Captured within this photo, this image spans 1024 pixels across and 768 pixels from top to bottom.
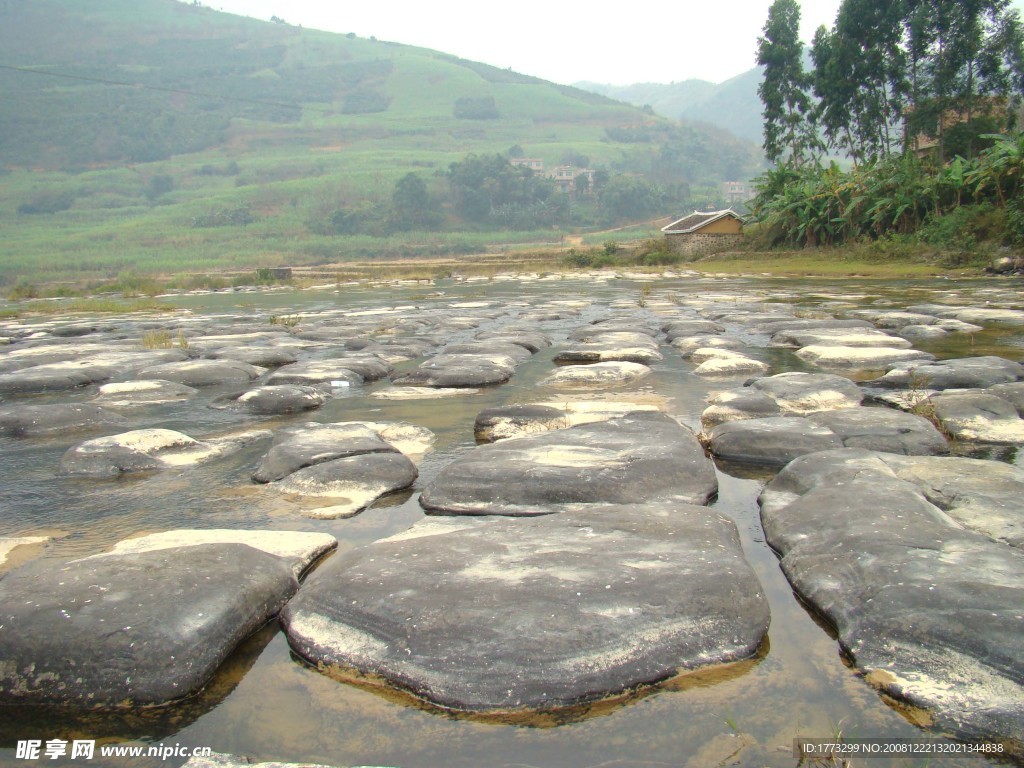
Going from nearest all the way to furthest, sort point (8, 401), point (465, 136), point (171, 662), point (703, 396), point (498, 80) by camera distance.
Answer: point (171, 662), point (703, 396), point (8, 401), point (465, 136), point (498, 80)

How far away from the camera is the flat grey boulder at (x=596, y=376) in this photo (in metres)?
5.43

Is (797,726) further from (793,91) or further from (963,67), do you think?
(793,91)

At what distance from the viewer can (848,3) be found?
24828 mm

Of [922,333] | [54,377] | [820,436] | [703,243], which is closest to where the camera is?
[820,436]

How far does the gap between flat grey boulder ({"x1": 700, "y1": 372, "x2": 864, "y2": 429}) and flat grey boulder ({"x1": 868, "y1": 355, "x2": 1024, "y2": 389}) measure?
1.67 ft

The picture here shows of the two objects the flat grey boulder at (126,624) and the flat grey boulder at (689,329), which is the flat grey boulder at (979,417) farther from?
the flat grey boulder at (689,329)

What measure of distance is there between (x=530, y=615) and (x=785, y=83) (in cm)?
3147

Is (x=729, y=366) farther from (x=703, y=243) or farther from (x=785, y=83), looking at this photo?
(x=785, y=83)

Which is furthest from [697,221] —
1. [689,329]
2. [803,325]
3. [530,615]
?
[530,615]

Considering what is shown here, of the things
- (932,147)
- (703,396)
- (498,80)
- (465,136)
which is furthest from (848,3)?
(498,80)

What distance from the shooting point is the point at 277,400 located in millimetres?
4988

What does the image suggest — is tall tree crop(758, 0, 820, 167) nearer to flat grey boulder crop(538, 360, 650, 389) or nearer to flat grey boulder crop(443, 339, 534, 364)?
flat grey boulder crop(443, 339, 534, 364)

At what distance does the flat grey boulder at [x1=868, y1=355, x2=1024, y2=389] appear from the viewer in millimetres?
4719

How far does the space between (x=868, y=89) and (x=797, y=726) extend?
97.3 ft
